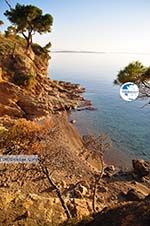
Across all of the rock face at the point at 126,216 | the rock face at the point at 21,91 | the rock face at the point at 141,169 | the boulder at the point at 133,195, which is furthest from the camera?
the rock face at the point at 21,91

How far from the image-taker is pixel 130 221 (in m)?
6.19

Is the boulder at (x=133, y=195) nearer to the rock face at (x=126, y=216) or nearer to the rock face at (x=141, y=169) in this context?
the rock face at (x=141, y=169)

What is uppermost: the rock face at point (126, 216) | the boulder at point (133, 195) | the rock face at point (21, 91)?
the rock face at point (21, 91)

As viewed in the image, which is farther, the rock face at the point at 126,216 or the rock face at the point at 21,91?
the rock face at the point at 21,91

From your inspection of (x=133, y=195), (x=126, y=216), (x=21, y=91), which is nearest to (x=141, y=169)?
(x=133, y=195)

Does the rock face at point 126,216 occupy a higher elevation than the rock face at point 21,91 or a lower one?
lower

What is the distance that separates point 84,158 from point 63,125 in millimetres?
8725

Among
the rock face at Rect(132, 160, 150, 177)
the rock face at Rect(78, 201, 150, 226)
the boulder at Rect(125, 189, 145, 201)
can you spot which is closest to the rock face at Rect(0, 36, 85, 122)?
the rock face at Rect(132, 160, 150, 177)

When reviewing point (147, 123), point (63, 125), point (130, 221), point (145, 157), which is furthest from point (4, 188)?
point (147, 123)

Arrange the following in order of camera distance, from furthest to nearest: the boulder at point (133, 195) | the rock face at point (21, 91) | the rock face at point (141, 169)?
the rock face at point (21, 91)
the rock face at point (141, 169)
the boulder at point (133, 195)

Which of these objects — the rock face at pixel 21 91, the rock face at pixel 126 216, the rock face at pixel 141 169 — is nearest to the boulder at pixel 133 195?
the rock face at pixel 141 169

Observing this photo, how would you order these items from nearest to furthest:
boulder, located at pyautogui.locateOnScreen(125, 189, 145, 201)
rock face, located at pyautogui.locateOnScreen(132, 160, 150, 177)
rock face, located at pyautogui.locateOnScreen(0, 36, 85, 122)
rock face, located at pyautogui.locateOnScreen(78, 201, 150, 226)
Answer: rock face, located at pyautogui.locateOnScreen(78, 201, 150, 226) → boulder, located at pyautogui.locateOnScreen(125, 189, 145, 201) → rock face, located at pyautogui.locateOnScreen(132, 160, 150, 177) → rock face, located at pyautogui.locateOnScreen(0, 36, 85, 122)

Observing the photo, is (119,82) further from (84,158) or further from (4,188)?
(84,158)

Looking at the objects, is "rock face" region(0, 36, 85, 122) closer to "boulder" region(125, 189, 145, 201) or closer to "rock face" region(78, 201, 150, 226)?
"boulder" region(125, 189, 145, 201)
